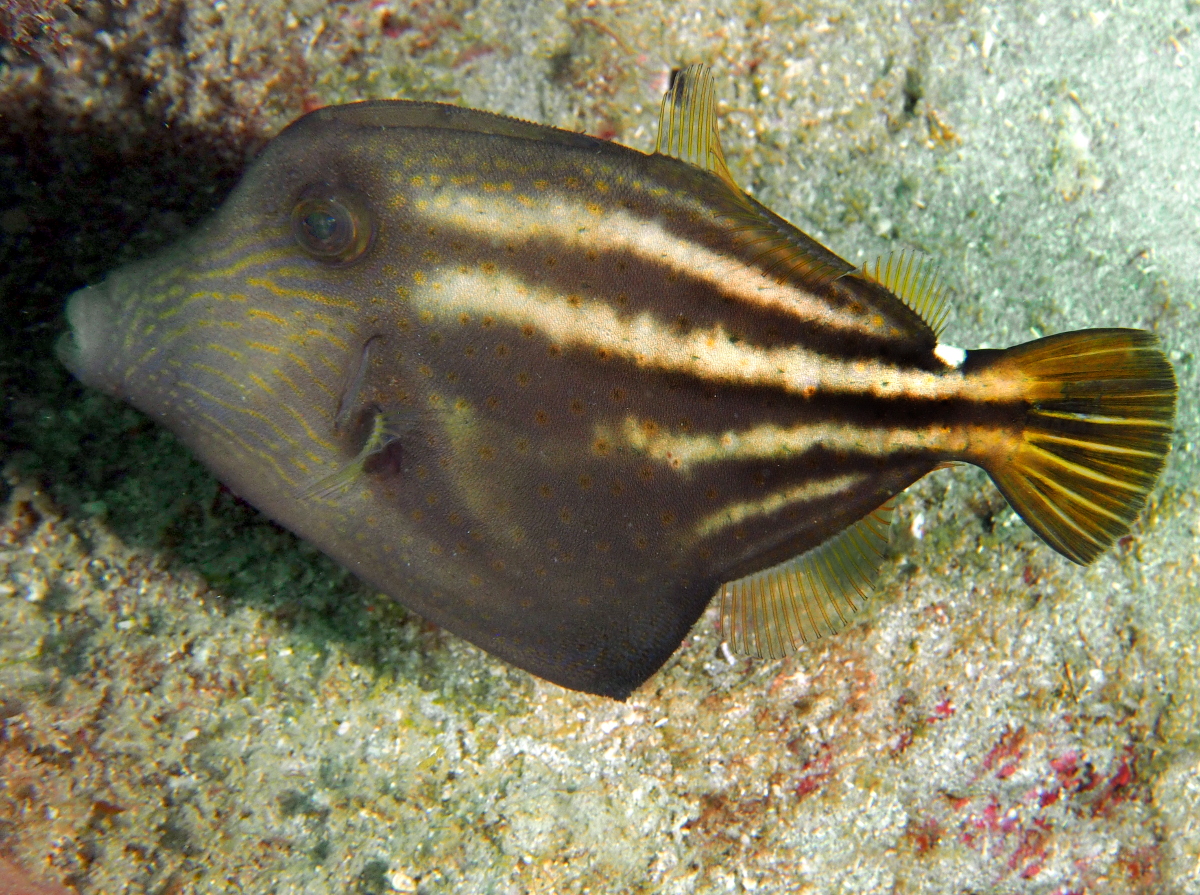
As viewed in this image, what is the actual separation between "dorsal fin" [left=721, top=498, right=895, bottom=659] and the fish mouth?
1488mm

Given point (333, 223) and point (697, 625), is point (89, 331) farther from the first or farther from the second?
point (697, 625)

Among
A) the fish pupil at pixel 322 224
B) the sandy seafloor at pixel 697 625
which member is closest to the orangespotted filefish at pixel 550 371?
the fish pupil at pixel 322 224

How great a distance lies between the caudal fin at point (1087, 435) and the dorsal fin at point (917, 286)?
0.63 ft

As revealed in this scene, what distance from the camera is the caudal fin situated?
1.58 m

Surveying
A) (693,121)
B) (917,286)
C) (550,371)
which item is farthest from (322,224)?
(917,286)

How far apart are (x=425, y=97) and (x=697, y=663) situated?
2.06 m

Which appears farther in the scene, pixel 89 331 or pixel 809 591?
pixel 809 591

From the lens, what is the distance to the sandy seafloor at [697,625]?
2021 mm

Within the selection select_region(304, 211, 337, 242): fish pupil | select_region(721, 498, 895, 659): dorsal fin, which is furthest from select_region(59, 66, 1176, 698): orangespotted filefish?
select_region(721, 498, 895, 659): dorsal fin

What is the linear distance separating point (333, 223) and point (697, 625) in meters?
1.63

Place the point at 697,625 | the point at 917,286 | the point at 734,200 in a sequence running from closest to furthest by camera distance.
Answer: the point at 734,200 < the point at 917,286 < the point at 697,625

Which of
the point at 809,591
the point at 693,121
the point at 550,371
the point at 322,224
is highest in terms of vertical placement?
the point at 693,121

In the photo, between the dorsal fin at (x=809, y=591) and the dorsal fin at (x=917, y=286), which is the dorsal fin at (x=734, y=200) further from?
the dorsal fin at (x=809, y=591)

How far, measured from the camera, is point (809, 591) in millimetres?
1753
